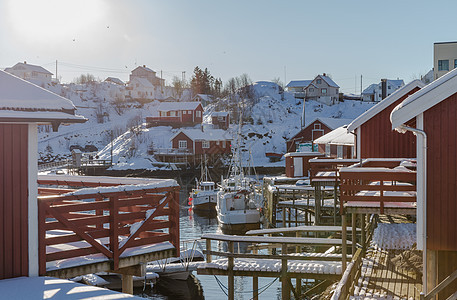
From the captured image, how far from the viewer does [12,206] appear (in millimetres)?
9461

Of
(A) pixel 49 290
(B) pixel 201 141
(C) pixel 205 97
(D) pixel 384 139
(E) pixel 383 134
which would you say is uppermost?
(C) pixel 205 97

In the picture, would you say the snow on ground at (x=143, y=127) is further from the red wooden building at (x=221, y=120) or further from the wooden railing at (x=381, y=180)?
the wooden railing at (x=381, y=180)

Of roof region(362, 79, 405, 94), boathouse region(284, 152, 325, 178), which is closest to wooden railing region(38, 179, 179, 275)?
boathouse region(284, 152, 325, 178)

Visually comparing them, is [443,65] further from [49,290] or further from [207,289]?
[49,290]

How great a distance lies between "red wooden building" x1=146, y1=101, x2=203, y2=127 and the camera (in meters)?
106

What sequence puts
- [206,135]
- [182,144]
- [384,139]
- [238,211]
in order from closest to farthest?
[384,139] < [238,211] < [182,144] < [206,135]

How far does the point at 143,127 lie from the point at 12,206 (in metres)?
99.2

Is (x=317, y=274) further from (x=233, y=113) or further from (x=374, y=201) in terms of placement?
(x=233, y=113)

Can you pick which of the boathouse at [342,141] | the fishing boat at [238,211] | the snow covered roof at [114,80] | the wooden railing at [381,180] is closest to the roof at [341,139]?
the boathouse at [342,141]

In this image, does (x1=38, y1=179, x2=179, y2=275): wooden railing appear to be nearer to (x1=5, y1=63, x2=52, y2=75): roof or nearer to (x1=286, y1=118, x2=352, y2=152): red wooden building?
(x1=286, y1=118, x2=352, y2=152): red wooden building

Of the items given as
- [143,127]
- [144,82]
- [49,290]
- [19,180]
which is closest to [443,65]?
[19,180]

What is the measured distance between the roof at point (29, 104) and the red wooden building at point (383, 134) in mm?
17113

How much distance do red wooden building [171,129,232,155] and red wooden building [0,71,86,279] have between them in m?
78.9

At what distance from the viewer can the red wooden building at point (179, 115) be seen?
105556mm
